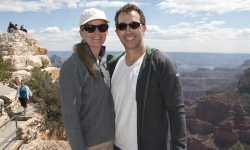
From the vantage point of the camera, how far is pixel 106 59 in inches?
110

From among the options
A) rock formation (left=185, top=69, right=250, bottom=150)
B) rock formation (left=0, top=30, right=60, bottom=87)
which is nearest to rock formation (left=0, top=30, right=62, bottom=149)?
rock formation (left=0, top=30, right=60, bottom=87)

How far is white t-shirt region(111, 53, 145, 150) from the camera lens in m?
2.34

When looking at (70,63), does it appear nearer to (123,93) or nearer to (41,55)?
(123,93)

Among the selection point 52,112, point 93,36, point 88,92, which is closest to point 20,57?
point 52,112

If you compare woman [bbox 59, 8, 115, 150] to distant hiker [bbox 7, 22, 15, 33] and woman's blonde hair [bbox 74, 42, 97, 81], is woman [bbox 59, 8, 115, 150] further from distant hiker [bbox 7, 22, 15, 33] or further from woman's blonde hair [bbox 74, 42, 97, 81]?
distant hiker [bbox 7, 22, 15, 33]

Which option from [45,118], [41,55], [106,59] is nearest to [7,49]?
[41,55]

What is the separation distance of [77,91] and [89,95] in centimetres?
14

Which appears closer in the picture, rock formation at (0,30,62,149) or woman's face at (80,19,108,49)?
woman's face at (80,19,108,49)

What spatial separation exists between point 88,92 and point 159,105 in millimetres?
724


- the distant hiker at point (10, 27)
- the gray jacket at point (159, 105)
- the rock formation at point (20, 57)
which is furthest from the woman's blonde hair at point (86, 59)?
the distant hiker at point (10, 27)

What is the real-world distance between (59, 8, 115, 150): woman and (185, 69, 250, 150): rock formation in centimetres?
5274

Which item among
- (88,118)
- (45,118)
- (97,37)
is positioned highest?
(97,37)

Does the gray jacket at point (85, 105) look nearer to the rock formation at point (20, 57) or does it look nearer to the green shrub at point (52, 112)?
the green shrub at point (52, 112)

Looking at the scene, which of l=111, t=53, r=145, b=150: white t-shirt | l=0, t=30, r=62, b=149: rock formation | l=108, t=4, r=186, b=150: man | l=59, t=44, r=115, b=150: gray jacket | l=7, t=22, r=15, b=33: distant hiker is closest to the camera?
l=59, t=44, r=115, b=150: gray jacket
